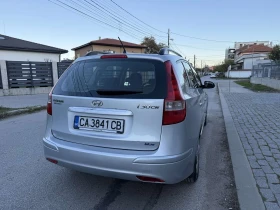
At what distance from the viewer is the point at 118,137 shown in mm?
2193

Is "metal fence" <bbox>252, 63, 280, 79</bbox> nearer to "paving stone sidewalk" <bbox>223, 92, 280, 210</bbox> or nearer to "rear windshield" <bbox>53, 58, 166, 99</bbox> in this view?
"paving stone sidewalk" <bbox>223, 92, 280, 210</bbox>

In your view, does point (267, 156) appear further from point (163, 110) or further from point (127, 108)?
point (127, 108)

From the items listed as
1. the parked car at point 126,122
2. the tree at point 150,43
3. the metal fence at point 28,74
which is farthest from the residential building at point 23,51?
the tree at point 150,43

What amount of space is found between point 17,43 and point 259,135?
22.6m

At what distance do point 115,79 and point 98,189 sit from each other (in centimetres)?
145

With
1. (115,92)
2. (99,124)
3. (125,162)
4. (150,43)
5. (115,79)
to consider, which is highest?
(150,43)

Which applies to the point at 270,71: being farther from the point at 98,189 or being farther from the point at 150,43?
the point at 150,43

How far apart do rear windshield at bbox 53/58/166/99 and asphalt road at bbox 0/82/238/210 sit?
4.11 feet

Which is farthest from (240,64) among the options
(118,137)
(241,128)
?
(118,137)

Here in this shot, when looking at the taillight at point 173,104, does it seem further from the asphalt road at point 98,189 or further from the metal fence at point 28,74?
the metal fence at point 28,74

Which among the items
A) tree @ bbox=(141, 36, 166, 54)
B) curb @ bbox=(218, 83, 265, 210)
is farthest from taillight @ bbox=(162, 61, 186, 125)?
tree @ bbox=(141, 36, 166, 54)

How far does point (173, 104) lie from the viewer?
214 centimetres

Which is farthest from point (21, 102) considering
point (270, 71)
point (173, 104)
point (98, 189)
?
point (270, 71)

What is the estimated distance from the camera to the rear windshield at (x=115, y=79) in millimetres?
2217
